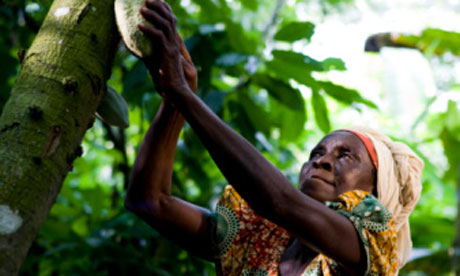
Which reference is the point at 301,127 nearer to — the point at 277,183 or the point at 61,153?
the point at 277,183

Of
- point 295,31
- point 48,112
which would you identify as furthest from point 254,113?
A: point 48,112

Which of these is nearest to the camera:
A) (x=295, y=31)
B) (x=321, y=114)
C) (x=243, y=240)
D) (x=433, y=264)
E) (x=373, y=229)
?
(x=373, y=229)

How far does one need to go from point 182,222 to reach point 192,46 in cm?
88

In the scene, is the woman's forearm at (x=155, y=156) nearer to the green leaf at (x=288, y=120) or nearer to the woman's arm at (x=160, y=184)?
the woman's arm at (x=160, y=184)

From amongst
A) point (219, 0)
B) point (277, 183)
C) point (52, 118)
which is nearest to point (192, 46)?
point (219, 0)

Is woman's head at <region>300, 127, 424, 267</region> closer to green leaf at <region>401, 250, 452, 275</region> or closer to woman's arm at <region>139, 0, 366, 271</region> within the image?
woman's arm at <region>139, 0, 366, 271</region>

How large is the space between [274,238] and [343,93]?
2.14 ft

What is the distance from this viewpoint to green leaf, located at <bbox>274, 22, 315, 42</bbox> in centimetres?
193

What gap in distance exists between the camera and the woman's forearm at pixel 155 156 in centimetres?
134

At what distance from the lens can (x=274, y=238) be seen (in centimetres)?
151

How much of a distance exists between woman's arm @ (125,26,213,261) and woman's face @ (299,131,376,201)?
1.18ft

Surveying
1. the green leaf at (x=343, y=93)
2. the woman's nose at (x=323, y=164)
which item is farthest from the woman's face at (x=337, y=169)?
the green leaf at (x=343, y=93)

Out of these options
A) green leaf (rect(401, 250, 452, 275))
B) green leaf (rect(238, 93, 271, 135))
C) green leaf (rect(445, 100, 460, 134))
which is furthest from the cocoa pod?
green leaf (rect(401, 250, 452, 275))

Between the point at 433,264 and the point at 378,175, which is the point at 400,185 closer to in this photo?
the point at 378,175
